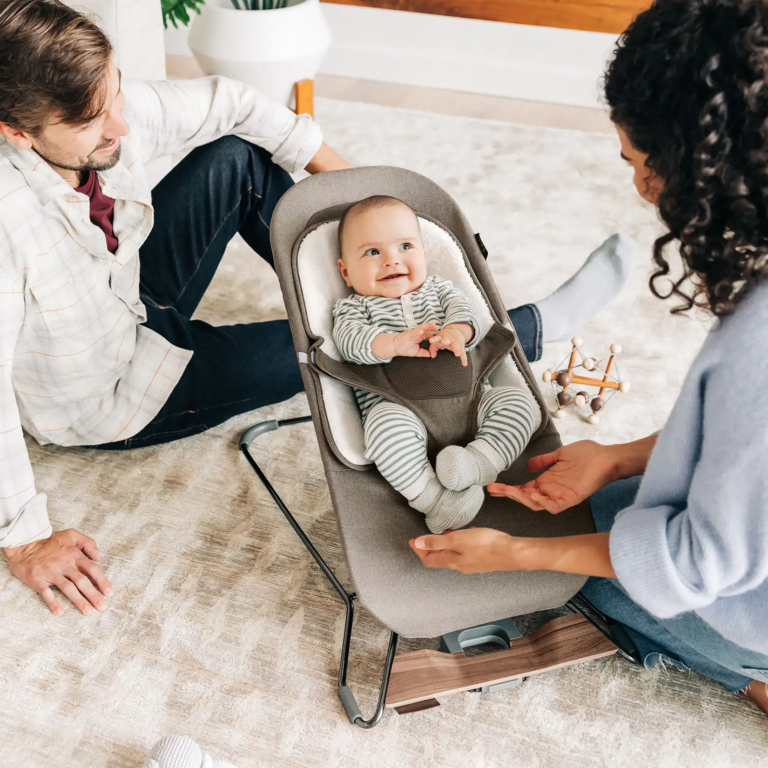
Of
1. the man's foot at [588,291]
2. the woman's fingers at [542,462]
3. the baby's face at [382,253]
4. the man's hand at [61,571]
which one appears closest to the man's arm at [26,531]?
the man's hand at [61,571]

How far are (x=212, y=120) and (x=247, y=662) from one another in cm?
109

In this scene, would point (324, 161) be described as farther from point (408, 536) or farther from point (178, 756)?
point (178, 756)

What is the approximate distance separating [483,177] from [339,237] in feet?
4.20

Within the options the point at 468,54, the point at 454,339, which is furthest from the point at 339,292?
the point at 468,54

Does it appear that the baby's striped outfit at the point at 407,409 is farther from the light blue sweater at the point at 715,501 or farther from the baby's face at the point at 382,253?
the light blue sweater at the point at 715,501

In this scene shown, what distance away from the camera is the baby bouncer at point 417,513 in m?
1.12

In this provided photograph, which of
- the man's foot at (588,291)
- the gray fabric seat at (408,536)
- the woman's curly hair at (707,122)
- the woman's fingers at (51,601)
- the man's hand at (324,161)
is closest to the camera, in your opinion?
the woman's curly hair at (707,122)

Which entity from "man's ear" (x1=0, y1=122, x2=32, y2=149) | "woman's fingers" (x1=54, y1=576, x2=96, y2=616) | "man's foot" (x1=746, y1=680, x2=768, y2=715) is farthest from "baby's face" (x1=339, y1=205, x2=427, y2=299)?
"man's foot" (x1=746, y1=680, x2=768, y2=715)

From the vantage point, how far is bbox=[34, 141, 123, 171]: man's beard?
1210 mm

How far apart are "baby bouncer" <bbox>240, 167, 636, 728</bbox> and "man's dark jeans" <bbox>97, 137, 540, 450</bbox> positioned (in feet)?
0.69

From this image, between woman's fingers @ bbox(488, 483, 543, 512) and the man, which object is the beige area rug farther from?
woman's fingers @ bbox(488, 483, 543, 512)

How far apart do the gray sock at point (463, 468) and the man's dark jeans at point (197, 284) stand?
1.90 feet

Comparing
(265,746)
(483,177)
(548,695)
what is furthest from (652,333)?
(265,746)

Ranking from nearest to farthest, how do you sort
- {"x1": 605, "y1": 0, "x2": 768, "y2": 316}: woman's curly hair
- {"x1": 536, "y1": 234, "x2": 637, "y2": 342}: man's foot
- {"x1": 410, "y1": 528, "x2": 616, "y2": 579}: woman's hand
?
{"x1": 605, "y1": 0, "x2": 768, "y2": 316}: woman's curly hair
{"x1": 410, "y1": 528, "x2": 616, "y2": 579}: woman's hand
{"x1": 536, "y1": 234, "x2": 637, "y2": 342}: man's foot
